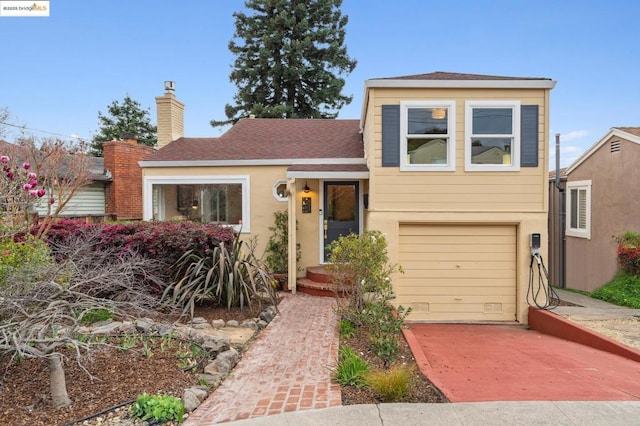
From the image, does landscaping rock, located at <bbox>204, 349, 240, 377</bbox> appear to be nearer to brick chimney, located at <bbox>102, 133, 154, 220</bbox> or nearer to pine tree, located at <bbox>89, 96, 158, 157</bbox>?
brick chimney, located at <bbox>102, 133, 154, 220</bbox>

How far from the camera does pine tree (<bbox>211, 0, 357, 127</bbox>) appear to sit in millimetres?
24953

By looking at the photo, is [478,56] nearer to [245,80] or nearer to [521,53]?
[521,53]

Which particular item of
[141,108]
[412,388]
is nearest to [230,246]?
[412,388]

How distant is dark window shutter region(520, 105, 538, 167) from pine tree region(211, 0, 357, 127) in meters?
18.5

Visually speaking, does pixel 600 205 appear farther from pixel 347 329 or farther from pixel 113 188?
pixel 113 188

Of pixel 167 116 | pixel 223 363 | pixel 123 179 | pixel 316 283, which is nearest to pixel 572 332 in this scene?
pixel 316 283

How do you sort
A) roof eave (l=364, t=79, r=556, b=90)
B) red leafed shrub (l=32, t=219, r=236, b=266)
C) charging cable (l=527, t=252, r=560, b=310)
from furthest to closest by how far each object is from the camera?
charging cable (l=527, t=252, r=560, b=310)
roof eave (l=364, t=79, r=556, b=90)
red leafed shrub (l=32, t=219, r=236, b=266)

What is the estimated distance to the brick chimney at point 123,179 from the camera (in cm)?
1440

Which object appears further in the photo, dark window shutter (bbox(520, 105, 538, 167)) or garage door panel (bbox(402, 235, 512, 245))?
garage door panel (bbox(402, 235, 512, 245))

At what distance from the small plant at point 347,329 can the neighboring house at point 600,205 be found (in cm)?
924

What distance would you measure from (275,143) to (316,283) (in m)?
4.44

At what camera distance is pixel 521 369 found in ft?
14.8

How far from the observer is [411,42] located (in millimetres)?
17328

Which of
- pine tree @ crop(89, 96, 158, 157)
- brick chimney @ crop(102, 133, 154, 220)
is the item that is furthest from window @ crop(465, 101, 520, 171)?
pine tree @ crop(89, 96, 158, 157)
